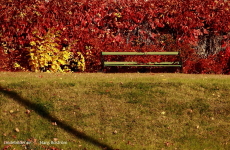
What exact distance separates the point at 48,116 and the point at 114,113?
121 cm

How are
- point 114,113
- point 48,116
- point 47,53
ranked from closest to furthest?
point 48,116 → point 114,113 → point 47,53

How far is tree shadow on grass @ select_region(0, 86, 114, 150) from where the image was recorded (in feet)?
22.1

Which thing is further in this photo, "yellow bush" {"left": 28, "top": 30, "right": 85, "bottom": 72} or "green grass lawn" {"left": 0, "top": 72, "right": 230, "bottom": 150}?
"yellow bush" {"left": 28, "top": 30, "right": 85, "bottom": 72}

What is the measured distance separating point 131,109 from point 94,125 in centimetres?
91

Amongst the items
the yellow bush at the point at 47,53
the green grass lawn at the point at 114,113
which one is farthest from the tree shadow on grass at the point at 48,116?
the yellow bush at the point at 47,53

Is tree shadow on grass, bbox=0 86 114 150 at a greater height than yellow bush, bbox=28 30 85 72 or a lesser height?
lesser

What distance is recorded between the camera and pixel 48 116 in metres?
7.52

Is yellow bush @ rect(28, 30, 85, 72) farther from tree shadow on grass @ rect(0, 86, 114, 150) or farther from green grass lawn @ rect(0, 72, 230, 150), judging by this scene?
tree shadow on grass @ rect(0, 86, 114, 150)

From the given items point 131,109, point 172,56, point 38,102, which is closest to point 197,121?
point 131,109

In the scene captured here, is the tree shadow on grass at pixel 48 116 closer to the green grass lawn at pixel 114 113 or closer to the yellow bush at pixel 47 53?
the green grass lawn at pixel 114 113

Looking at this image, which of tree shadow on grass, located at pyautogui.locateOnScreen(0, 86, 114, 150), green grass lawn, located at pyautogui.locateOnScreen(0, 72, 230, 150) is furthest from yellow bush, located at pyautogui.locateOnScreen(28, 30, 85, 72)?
tree shadow on grass, located at pyautogui.locateOnScreen(0, 86, 114, 150)

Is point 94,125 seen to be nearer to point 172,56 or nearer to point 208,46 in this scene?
point 172,56

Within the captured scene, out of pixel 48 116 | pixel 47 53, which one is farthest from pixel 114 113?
pixel 47 53

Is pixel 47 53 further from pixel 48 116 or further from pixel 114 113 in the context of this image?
pixel 114 113
